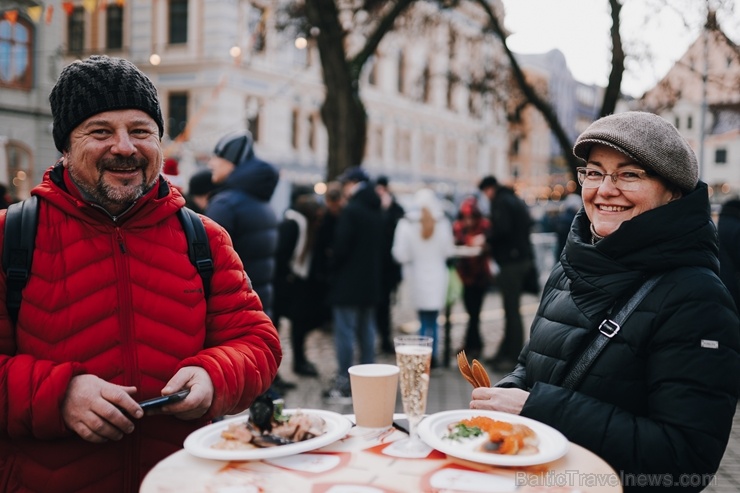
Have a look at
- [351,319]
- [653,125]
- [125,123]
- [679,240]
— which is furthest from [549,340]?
[351,319]

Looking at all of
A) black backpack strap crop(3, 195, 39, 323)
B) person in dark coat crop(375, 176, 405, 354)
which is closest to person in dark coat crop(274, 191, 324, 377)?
person in dark coat crop(375, 176, 405, 354)

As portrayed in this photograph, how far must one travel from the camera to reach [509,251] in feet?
25.2

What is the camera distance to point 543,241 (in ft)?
50.9

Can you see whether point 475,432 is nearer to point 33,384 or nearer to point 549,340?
point 549,340

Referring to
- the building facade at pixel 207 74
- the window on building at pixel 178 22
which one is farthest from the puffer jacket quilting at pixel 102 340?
the window on building at pixel 178 22

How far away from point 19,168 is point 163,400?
23.3 metres

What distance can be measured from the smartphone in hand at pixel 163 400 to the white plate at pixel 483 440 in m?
0.67

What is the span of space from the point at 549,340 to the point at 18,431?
63.7 inches

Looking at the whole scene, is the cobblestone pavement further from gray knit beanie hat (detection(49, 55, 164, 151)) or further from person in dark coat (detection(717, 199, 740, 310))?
gray knit beanie hat (detection(49, 55, 164, 151))

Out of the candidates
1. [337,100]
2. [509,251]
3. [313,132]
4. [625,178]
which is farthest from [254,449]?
[313,132]

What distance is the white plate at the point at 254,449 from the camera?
66.7 inches

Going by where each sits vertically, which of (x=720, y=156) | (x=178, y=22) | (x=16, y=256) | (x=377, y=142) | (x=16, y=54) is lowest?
(x=16, y=256)

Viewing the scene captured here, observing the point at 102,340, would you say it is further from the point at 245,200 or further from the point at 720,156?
the point at 720,156

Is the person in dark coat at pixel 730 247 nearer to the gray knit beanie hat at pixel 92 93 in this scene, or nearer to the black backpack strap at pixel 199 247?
the black backpack strap at pixel 199 247
